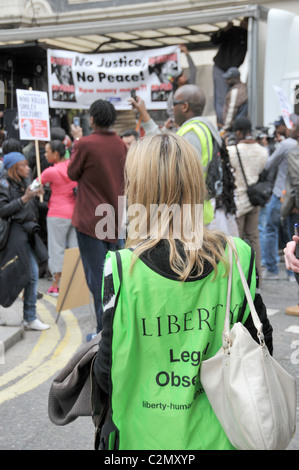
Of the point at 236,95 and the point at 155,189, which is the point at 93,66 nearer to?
the point at 236,95

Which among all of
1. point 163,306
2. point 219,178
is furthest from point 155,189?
point 219,178

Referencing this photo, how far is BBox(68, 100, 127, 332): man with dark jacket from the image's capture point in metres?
5.48

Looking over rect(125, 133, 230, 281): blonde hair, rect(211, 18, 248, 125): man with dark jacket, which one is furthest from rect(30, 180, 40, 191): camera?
rect(211, 18, 248, 125): man with dark jacket

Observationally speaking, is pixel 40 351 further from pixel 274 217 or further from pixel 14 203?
pixel 274 217

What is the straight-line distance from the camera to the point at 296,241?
2967 mm

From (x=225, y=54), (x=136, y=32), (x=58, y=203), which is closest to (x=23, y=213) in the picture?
(x=58, y=203)

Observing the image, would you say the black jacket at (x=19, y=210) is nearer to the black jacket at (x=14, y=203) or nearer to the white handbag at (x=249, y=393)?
the black jacket at (x=14, y=203)

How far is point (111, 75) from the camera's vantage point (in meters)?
11.4

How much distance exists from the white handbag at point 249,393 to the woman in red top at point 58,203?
6.21 meters

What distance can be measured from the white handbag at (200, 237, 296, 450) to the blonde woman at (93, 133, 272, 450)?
83mm

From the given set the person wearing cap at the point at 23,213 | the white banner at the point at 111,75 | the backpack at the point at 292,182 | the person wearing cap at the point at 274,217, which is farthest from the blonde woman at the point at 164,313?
the white banner at the point at 111,75

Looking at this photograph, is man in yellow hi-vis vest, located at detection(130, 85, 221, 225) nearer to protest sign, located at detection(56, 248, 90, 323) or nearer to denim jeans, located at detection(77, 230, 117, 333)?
denim jeans, located at detection(77, 230, 117, 333)

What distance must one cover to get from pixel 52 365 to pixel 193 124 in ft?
7.26
